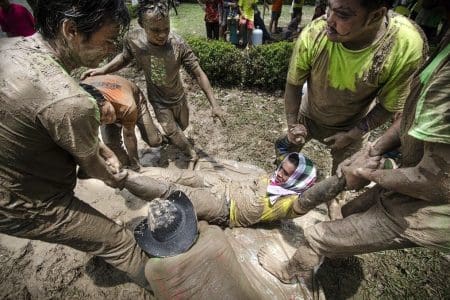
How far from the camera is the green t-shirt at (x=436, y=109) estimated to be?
142cm

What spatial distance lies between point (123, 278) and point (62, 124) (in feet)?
6.39

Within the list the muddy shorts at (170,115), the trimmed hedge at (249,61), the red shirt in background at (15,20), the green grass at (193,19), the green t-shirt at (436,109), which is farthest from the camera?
the green grass at (193,19)

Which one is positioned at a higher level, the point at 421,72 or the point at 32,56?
the point at 32,56

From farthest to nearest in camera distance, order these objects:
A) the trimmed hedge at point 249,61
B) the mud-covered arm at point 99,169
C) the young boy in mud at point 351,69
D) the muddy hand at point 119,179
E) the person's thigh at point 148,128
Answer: the trimmed hedge at point 249,61, the person's thigh at point 148,128, the muddy hand at point 119,179, the young boy in mud at point 351,69, the mud-covered arm at point 99,169

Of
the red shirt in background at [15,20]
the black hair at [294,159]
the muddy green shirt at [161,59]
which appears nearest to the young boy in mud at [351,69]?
the black hair at [294,159]

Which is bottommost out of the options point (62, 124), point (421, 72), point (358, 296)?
point (358, 296)

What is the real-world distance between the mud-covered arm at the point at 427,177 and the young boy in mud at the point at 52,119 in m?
1.86

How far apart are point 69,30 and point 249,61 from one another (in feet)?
15.6

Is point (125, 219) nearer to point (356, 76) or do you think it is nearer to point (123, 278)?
point (123, 278)

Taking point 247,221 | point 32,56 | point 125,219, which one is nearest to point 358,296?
point 247,221

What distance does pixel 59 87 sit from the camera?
1504 mm

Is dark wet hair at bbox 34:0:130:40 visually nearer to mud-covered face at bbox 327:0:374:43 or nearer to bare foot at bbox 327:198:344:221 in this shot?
mud-covered face at bbox 327:0:374:43

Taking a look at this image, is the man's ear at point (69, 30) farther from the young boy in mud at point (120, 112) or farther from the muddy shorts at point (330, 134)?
the muddy shorts at point (330, 134)

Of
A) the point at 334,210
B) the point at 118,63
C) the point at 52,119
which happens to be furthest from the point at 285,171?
the point at 118,63
